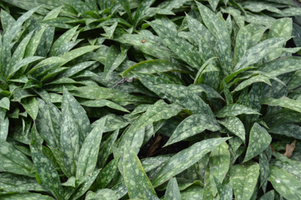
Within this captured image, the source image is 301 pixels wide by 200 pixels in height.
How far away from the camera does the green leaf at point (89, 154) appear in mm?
1829

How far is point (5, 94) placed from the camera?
2223 millimetres

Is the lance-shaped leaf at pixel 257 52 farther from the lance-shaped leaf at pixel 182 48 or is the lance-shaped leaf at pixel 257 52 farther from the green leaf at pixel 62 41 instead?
the green leaf at pixel 62 41

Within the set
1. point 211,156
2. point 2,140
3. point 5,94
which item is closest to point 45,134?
point 2,140

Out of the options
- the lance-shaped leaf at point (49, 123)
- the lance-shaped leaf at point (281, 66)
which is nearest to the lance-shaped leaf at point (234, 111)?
the lance-shaped leaf at point (281, 66)

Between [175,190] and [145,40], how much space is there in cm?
147

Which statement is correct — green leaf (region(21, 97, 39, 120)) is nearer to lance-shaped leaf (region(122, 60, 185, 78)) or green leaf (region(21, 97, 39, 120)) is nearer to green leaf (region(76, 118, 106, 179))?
green leaf (region(76, 118, 106, 179))

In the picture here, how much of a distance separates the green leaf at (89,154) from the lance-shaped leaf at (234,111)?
874mm

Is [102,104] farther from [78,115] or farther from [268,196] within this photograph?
[268,196]

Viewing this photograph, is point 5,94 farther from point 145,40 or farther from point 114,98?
point 145,40

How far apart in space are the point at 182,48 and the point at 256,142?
3.16 ft

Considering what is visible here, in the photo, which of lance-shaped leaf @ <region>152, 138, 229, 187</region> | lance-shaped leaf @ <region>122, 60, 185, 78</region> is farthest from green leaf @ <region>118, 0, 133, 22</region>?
lance-shaped leaf @ <region>152, 138, 229, 187</region>

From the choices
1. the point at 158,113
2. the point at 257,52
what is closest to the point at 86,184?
the point at 158,113

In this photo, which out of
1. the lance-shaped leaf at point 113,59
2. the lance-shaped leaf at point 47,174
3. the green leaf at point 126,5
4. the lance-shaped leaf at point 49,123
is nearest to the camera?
the lance-shaped leaf at point 47,174

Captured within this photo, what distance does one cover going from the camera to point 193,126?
1.93 meters
